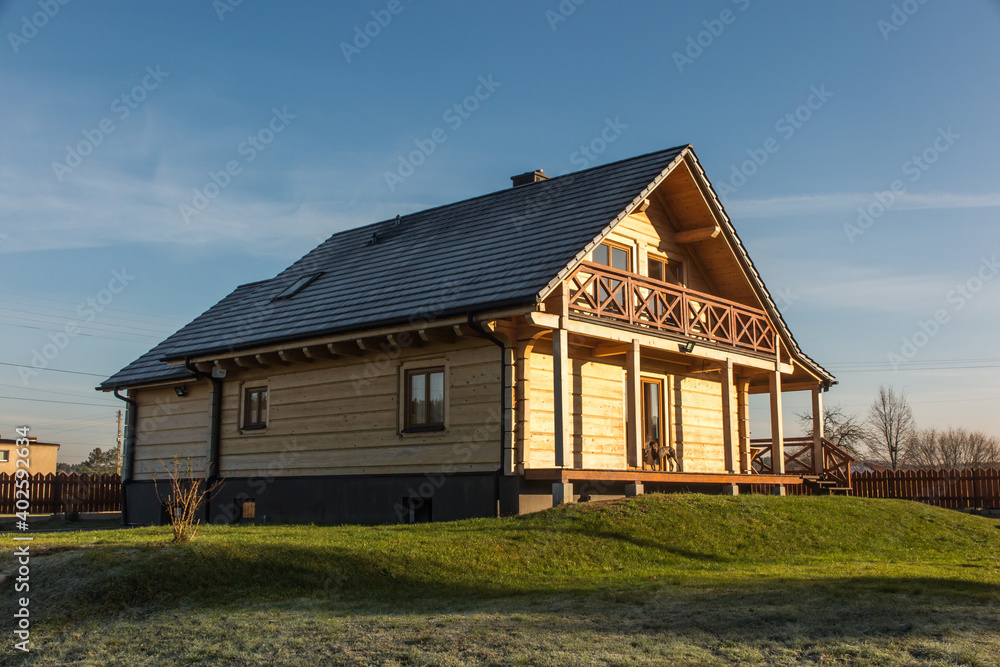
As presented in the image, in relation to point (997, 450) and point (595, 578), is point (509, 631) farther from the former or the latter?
point (997, 450)

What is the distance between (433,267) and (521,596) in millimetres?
10477

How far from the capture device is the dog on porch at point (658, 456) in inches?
776

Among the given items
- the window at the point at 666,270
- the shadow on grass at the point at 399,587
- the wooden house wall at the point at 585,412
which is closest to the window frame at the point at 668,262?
the window at the point at 666,270

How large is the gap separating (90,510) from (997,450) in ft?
256

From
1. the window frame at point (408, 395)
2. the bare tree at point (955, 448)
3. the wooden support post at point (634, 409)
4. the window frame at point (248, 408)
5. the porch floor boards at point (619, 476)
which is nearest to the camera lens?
the porch floor boards at point (619, 476)

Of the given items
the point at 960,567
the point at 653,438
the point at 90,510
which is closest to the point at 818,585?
the point at 960,567

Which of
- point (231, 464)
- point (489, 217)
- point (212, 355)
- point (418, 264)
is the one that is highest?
point (489, 217)

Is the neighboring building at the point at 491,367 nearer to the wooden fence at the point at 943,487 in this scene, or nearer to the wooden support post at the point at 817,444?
the wooden support post at the point at 817,444

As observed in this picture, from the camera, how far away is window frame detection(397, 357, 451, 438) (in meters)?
17.6

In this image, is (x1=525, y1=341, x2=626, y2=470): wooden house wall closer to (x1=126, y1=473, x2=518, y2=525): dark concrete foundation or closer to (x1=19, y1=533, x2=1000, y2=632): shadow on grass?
(x1=126, y1=473, x2=518, y2=525): dark concrete foundation

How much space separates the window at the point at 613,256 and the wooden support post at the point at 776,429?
5069mm

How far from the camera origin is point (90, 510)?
28516mm

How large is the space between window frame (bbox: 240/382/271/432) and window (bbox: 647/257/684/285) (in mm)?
9651

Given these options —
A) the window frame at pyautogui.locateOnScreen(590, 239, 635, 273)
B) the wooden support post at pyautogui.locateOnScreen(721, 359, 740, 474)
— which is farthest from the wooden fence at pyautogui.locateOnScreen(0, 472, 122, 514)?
the wooden support post at pyautogui.locateOnScreen(721, 359, 740, 474)
